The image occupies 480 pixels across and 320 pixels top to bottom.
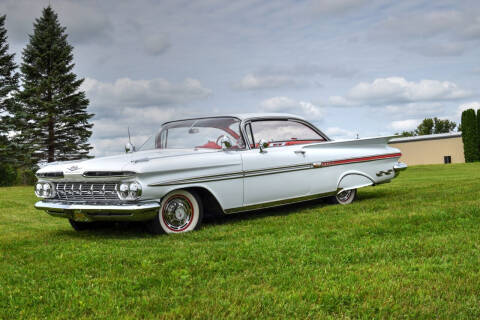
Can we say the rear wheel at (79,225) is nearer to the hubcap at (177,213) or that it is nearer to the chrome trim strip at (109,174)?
the chrome trim strip at (109,174)

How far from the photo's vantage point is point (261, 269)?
13.5 feet

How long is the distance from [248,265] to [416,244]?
1.69m

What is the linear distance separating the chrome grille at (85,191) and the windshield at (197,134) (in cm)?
146

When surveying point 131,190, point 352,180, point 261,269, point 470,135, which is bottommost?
point 261,269

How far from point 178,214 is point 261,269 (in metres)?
2.11

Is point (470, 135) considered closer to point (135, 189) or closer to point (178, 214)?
point (178, 214)

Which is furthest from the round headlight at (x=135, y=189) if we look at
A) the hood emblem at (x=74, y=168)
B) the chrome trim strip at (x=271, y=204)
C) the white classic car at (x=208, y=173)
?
the chrome trim strip at (x=271, y=204)

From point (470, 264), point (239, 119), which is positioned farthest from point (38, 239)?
point (470, 264)

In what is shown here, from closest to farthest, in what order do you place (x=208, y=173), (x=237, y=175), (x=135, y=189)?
(x=135, y=189), (x=208, y=173), (x=237, y=175)

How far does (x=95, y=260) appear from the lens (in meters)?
4.64

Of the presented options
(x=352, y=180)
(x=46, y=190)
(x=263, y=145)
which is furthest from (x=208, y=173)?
(x=352, y=180)

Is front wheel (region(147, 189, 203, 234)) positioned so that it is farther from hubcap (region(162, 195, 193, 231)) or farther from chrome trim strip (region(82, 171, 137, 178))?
chrome trim strip (region(82, 171, 137, 178))

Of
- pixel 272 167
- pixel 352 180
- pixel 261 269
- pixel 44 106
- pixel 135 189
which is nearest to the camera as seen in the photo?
pixel 261 269

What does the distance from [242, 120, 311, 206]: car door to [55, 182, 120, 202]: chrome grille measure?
174 cm
